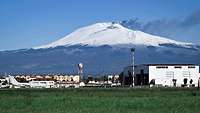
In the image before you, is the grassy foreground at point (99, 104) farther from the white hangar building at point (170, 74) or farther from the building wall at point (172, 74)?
the building wall at point (172, 74)

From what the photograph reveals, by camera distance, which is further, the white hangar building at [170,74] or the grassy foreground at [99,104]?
the white hangar building at [170,74]

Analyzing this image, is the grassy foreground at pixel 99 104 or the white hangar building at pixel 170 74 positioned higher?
the white hangar building at pixel 170 74

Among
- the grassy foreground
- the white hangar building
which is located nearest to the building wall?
the white hangar building

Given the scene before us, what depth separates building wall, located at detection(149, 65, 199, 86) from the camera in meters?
179

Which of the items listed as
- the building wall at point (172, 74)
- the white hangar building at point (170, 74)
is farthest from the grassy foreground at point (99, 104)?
the building wall at point (172, 74)

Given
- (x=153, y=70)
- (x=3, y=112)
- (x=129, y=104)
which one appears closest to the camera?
(x=3, y=112)

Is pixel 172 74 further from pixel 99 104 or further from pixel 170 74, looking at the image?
pixel 99 104

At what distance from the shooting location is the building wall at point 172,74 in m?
179

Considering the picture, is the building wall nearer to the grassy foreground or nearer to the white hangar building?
the white hangar building

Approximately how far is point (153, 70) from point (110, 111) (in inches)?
5366

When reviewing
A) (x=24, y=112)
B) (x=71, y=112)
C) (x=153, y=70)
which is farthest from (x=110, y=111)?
(x=153, y=70)

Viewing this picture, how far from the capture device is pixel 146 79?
18350 cm

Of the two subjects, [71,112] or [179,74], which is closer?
[71,112]

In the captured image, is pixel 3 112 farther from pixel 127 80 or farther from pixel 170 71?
pixel 127 80
